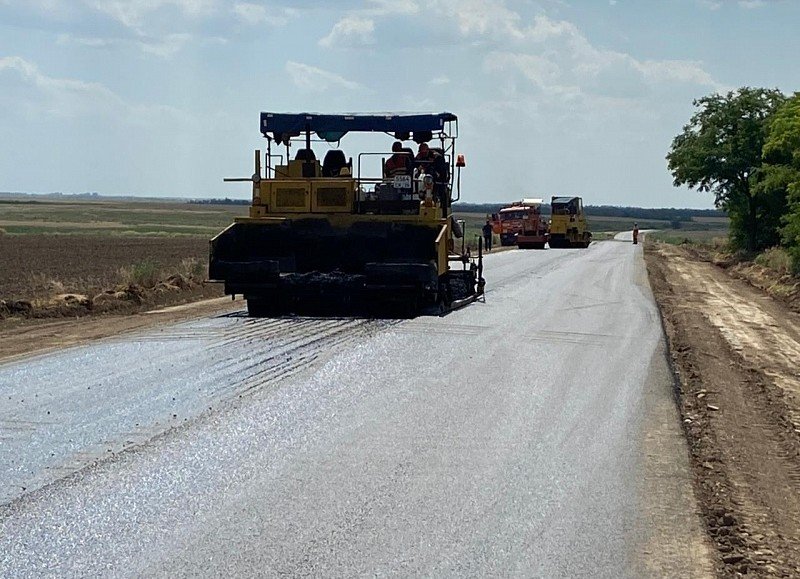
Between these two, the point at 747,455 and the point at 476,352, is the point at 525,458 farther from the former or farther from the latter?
the point at 476,352

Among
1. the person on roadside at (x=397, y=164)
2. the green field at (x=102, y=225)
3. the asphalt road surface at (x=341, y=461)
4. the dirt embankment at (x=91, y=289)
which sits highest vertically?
the person on roadside at (x=397, y=164)

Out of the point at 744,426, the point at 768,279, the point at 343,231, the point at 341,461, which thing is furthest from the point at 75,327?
the point at 768,279

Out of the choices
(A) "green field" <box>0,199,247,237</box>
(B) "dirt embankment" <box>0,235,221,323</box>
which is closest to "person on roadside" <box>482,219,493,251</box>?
(A) "green field" <box>0,199,247,237</box>

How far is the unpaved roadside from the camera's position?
14547 mm

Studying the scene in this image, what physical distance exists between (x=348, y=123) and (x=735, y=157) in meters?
31.2

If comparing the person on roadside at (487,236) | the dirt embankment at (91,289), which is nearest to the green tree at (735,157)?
the person on roadside at (487,236)

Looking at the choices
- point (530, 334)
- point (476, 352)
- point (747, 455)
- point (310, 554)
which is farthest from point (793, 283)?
point (310, 554)

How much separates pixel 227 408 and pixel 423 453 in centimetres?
213

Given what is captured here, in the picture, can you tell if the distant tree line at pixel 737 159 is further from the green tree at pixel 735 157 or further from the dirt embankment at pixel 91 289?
the dirt embankment at pixel 91 289

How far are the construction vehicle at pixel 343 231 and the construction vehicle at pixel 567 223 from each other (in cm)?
4144

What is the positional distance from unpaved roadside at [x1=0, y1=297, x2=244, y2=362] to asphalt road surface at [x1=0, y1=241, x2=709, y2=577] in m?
0.99

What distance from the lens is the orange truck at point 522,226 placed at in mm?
60522

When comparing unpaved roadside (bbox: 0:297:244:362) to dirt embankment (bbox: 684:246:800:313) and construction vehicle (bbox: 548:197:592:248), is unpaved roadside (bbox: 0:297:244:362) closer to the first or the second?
dirt embankment (bbox: 684:246:800:313)

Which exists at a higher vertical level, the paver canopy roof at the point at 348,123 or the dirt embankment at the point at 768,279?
the paver canopy roof at the point at 348,123
